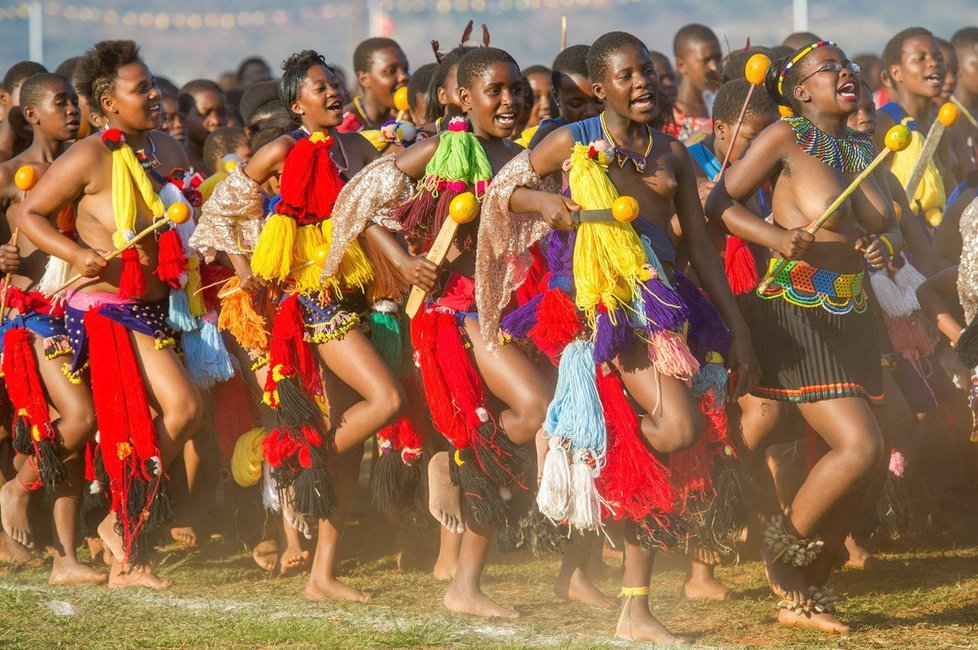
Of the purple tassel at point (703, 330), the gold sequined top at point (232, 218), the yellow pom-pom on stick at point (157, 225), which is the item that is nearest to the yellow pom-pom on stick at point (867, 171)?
the purple tassel at point (703, 330)

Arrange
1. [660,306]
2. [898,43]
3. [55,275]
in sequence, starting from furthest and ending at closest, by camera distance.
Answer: [898,43] → [55,275] → [660,306]

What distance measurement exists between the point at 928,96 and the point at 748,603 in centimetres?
374

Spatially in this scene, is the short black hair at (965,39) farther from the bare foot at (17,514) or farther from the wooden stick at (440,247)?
the bare foot at (17,514)

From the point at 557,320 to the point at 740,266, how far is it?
118cm

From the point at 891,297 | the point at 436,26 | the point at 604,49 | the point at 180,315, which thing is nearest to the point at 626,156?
the point at 604,49

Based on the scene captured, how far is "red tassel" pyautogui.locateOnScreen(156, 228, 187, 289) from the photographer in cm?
687

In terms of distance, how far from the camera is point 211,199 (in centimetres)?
691

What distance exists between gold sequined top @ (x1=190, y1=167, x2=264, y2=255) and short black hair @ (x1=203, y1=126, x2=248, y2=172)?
5.91ft

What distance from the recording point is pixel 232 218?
6848mm

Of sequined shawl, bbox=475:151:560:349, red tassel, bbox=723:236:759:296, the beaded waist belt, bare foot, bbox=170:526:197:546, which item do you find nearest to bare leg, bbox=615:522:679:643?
sequined shawl, bbox=475:151:560:349

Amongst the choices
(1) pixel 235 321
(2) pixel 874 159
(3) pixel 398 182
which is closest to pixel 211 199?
(1) pixel 235 321

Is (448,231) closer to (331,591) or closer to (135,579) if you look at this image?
(331,591)

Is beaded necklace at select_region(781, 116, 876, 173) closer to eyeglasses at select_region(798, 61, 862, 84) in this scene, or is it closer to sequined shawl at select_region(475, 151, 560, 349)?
eyeglasses at select_region(798, 61, 862, 84)

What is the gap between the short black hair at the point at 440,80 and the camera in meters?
7.14
